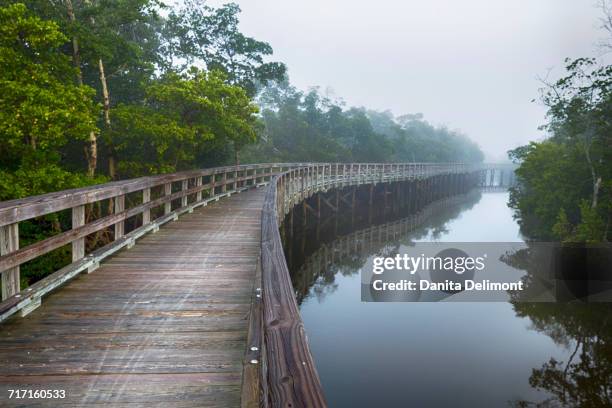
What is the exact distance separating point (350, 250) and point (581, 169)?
11.9 m

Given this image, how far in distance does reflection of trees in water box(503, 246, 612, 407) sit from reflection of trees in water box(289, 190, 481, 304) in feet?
21.3

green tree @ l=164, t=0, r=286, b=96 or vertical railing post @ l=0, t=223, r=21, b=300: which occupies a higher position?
green tree @ l=164, t=0, r=286, b=96

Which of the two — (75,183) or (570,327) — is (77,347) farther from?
(570,327)

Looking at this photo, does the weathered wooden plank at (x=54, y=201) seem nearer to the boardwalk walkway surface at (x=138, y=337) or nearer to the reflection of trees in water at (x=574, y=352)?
the boardwalk walkway surface at (x=138, y=337)

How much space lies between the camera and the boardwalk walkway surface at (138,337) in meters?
2.80

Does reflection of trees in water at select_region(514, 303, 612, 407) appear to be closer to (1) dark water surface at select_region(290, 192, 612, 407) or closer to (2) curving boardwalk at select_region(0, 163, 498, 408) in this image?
(1) dark water surface at select_region(290, 192, 612, 407)

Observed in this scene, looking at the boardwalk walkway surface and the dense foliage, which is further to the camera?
the dense foliage

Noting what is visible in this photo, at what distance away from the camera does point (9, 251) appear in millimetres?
3947

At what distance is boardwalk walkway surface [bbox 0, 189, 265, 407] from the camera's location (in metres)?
2.80

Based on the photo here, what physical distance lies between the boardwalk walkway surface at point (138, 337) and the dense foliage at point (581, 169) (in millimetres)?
18317

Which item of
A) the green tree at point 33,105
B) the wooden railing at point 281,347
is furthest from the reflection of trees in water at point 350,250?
the wooden railing at point 281,347

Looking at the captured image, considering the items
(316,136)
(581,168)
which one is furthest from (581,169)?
(316,136)

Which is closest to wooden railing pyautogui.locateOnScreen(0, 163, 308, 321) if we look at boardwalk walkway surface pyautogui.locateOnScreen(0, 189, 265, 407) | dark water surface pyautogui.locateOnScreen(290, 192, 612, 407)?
boardwalk walkway surface pyautogui.locateOnScreen(0, 189, 265, 407)

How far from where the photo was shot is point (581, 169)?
22.3 metres
